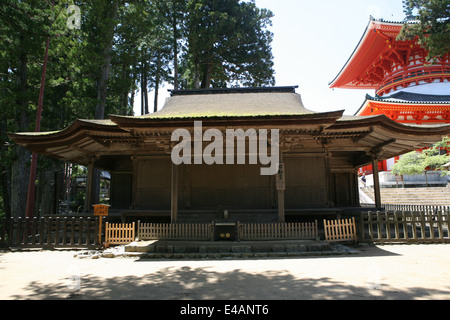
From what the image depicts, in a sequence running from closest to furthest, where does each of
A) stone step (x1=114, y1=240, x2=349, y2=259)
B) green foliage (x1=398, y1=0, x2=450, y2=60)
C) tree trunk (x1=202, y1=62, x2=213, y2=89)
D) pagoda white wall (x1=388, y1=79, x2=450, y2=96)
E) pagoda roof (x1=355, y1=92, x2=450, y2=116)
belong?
stone step (x1=114, y1=240, x2=349, y2=259) < green foliage (x1=398, y1=0, x2=450, y2=60) < pagoda roof (x1=355, y1=92, x2=450, y2=116) < pagoda white wall (x1=388, y1=79, x2=450, y2=96) < tree trunk (x1=202, y1=62, x2=213, y2=89)

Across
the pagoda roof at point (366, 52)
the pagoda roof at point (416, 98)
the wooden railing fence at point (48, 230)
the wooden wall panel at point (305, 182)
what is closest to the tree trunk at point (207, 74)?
the pagoda roof at point (416, 98)

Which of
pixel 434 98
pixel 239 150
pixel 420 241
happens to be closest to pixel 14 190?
pixel 239 150

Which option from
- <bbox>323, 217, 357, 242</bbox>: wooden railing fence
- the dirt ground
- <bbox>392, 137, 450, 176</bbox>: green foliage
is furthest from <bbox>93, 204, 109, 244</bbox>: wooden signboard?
<bbox>392, 137, 450, 176</bbox>: green foliage

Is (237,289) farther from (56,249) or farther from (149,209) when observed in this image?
(149,209)

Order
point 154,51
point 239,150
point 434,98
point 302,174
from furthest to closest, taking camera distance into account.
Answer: point 154,51, point 434,98, point 302,174, point 239,150

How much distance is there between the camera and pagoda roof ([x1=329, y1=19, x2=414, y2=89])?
26.2 m

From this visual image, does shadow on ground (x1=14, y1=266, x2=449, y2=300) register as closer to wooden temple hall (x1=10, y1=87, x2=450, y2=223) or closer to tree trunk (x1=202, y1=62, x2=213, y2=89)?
wooden temple hall (x1=10, y1=87, x2=450, y2=223)

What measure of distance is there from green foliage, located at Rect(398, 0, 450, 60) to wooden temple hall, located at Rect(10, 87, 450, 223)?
7.35m

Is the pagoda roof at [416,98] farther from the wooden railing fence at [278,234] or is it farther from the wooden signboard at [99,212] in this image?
the wooden signboard at [99,212]

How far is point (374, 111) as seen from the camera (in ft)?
86.0

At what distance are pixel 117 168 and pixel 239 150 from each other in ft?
26.3

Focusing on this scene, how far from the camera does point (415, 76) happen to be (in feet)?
92.8

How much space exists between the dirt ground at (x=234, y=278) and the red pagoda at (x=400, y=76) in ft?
66.1

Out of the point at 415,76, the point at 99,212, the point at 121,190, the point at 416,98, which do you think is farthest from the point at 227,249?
the point at 415,76
